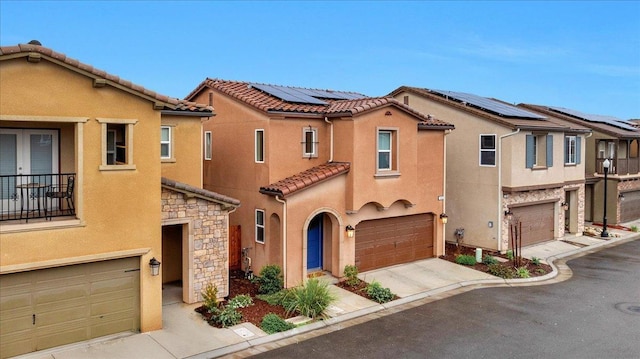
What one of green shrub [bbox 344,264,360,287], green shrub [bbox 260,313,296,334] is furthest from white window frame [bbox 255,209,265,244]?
green shrub [bbox 260,313,296,334]

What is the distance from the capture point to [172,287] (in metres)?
15.9

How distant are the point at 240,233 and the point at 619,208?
81.1ft

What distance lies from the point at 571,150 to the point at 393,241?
1278cm

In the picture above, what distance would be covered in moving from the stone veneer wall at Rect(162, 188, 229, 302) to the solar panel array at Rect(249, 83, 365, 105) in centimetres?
557

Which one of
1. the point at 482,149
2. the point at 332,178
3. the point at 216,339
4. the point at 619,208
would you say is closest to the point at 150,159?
the point at 216,339

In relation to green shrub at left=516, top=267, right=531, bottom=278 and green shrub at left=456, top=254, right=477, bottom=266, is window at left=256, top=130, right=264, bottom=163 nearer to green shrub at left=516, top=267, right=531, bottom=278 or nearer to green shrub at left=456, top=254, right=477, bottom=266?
green shrub at left=456, top=254, right=477, bottom=266

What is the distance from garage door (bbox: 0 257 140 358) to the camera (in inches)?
424

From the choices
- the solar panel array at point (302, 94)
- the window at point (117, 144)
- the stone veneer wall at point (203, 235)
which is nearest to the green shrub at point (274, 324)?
the stone veneer wall at point (203, 235)

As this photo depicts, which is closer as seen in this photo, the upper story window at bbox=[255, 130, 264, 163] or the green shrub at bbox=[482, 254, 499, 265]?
the upper story window at bbox=[255, 130, 264, 163]

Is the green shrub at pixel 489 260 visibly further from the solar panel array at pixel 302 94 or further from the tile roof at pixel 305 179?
the solar panel array at pixel 302 94

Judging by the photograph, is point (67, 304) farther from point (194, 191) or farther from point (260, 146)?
point (260, 146)

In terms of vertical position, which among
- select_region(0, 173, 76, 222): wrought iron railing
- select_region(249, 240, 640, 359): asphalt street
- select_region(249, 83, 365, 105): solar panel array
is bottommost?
select_region(249, 240, 640, 359): asphalt street

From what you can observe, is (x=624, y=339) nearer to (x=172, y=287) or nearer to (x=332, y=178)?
(x=332, y=178)

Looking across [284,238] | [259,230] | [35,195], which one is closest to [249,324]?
[284,238]
